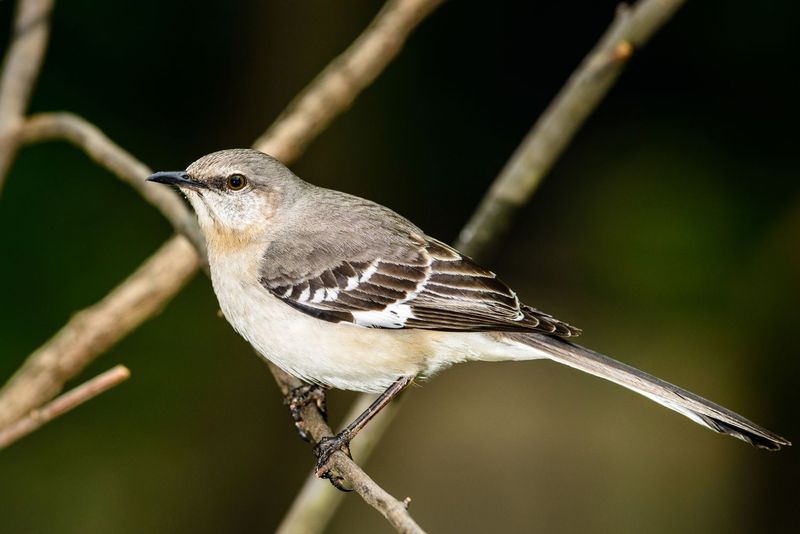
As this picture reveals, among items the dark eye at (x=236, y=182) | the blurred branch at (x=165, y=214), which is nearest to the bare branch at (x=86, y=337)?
the blurred branch at (x=165, y=214)

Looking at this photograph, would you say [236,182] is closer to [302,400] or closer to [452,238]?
[302,400]

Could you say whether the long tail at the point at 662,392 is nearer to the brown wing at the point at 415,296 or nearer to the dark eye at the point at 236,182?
the brown wing at the point at 415,296

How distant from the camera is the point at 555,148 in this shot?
3.99 meters

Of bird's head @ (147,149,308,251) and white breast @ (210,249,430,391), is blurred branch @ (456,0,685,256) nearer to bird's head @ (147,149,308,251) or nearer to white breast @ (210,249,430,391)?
white breast @ (210,249,430,391)

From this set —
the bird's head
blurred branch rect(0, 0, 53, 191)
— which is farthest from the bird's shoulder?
blurred branch rect(0, 0, 53, 191)

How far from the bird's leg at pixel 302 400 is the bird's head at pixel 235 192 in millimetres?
633

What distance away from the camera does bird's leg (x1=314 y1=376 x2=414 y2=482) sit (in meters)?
3.08

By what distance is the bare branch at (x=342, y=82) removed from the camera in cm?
387

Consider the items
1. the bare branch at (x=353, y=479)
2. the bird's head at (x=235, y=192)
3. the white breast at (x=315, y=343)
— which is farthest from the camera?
the bird's head at (x=235, y=192)

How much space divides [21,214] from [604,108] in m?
3.77

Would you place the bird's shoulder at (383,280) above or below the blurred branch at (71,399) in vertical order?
above

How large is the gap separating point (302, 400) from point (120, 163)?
130 centimetres

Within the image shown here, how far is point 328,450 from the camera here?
3055 mm

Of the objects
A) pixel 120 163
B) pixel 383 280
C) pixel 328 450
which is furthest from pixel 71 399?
pixel 120 163
